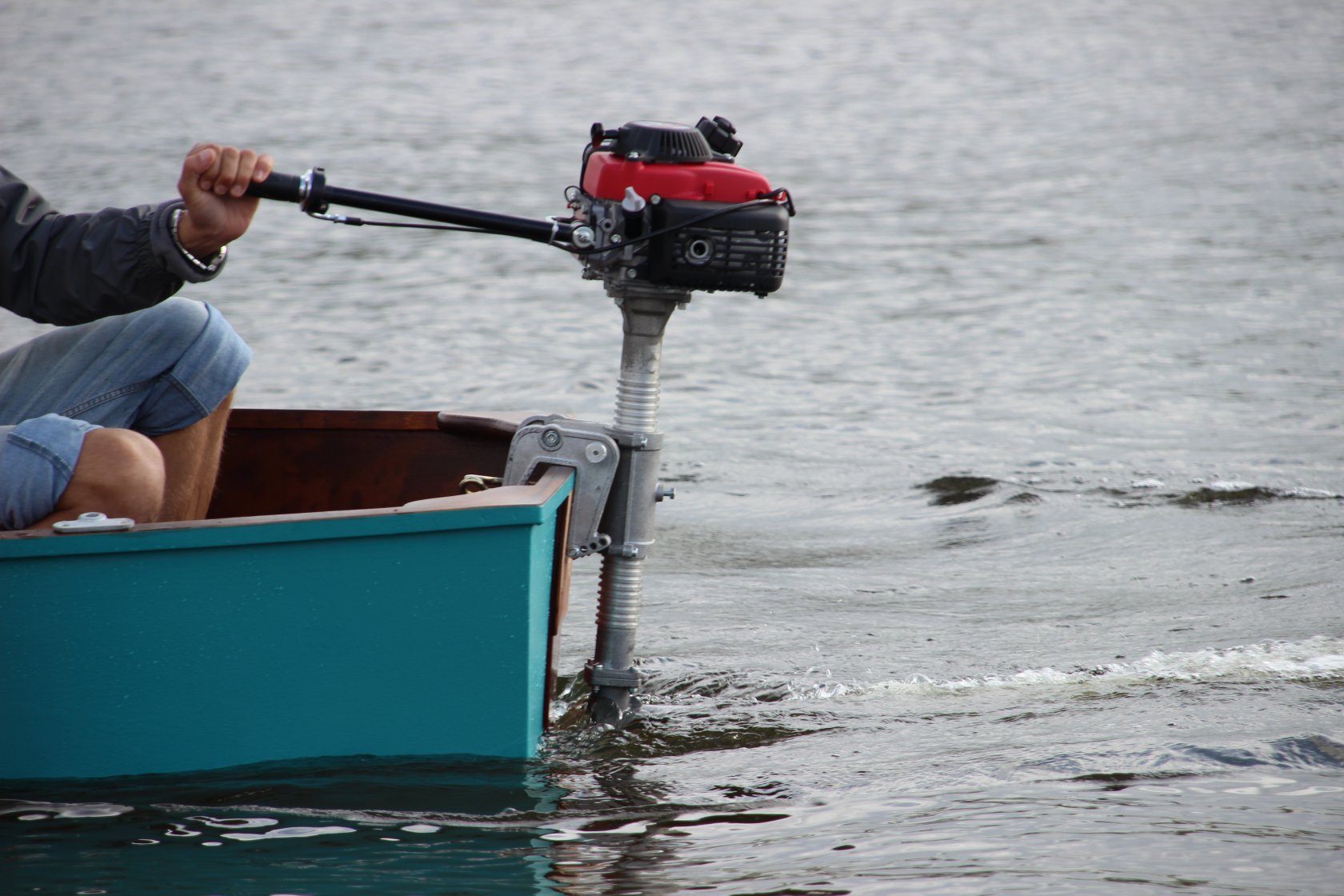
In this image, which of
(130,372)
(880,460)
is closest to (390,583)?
(130,372)

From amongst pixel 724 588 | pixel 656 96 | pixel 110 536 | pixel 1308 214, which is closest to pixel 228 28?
pixel 656 96

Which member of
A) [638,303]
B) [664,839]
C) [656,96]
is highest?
[656,96]

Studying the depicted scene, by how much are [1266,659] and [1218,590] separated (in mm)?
703

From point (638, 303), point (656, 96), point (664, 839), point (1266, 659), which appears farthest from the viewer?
point (656, 96)

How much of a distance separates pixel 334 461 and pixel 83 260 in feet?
3.27

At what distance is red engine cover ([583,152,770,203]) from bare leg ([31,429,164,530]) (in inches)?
38.1

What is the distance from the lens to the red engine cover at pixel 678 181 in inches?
112

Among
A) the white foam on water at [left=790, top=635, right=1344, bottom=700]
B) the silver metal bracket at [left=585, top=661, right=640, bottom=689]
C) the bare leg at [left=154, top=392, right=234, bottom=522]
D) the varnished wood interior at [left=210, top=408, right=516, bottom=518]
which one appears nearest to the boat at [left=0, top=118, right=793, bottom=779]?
the silver metal bracket at [left=585, top=661, right=640, bottom=689]

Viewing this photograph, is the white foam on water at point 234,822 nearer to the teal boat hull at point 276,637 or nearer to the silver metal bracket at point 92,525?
the teal boat hull at point 276,637

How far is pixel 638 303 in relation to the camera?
9.66 ft

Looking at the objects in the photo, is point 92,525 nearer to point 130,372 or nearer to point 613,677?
point 130,372

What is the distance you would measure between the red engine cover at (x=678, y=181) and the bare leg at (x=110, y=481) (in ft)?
3.17

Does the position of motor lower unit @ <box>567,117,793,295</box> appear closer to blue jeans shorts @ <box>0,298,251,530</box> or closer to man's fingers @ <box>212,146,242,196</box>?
man's fingers @ <box>212,146,242,196</box>

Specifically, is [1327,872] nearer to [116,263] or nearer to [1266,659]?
[1266,659]
